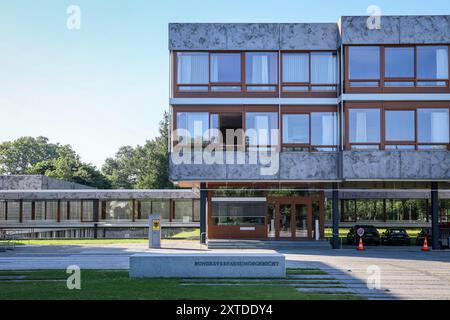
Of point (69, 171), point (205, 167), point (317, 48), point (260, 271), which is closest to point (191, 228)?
point (205, 167)

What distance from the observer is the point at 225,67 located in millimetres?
30344

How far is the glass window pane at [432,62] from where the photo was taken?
97.0 ft

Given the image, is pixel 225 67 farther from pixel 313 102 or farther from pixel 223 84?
pixel 313 102

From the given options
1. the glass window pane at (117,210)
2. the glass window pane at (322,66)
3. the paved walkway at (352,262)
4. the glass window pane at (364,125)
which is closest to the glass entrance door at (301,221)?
the paved walkway at (352,262)

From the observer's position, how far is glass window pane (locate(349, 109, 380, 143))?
29.4 m

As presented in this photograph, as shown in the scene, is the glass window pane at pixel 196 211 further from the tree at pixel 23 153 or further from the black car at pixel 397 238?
the tree at pixel 23 153

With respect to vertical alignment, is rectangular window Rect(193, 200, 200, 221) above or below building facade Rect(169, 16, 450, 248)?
below

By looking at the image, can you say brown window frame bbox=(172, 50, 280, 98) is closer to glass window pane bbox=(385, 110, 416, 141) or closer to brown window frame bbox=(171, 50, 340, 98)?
brown window frame bbox=(171, 50, 340, 98)

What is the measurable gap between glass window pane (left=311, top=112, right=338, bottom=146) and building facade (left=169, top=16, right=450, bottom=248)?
0.05 meters

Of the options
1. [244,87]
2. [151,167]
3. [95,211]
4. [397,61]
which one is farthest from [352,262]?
[151,167]

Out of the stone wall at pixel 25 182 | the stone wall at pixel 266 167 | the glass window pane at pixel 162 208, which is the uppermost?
the stone wall at pixel 266 167

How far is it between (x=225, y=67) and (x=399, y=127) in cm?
966

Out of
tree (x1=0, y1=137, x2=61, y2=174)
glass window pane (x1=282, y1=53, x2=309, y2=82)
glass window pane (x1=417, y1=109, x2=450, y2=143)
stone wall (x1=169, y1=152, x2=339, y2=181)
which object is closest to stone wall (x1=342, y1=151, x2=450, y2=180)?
glass window pane (x1=417, y1=109, x2=450, y2=143)

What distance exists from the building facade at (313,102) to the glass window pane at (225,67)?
2.1 inches
